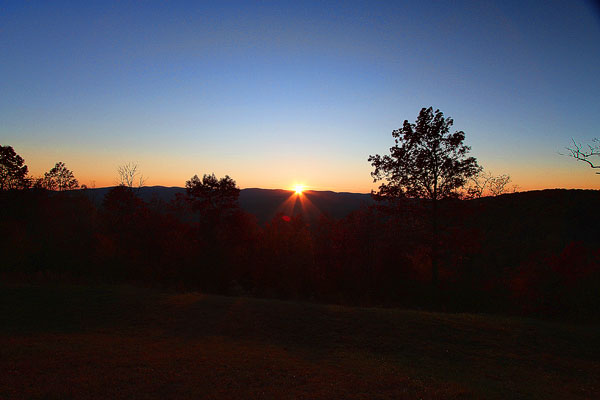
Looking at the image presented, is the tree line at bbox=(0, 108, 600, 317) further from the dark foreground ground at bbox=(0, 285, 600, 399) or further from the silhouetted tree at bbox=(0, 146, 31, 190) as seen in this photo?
the dark foreground ground at bbox=(0, 285, 600, 399)

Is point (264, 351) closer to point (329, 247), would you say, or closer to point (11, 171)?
point (329, 247)

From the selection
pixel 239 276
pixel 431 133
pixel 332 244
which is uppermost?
pixel 431 133

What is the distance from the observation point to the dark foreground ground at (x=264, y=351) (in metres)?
7.53

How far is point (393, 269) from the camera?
27.9 m

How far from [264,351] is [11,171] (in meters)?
43.6

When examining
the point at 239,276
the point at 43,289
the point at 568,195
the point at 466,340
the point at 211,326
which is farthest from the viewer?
the point at 568,195

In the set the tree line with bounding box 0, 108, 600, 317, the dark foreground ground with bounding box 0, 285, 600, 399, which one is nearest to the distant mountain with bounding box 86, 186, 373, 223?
the tree line with bounding box 0, 108, 600, 317

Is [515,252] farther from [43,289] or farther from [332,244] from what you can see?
[43,289]

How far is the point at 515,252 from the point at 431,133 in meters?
30.2

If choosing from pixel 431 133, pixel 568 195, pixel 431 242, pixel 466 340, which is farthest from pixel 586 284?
pixel 568 195

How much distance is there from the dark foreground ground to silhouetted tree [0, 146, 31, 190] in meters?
28.4

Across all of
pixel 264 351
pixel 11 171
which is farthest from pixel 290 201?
pixel 264 351

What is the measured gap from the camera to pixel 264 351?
1077 cm

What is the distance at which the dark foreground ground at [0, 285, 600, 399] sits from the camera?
7.53m
